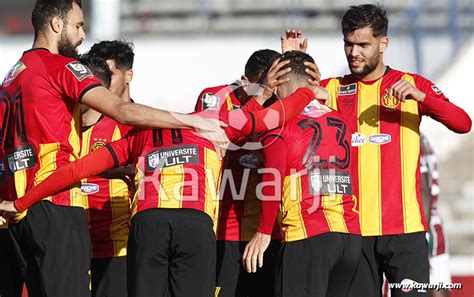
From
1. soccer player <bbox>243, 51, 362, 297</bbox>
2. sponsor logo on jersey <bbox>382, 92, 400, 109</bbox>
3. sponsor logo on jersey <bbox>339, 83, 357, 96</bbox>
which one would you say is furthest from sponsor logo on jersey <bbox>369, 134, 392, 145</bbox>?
soccer player <bbox>243, 51, 362, 297</bbox>

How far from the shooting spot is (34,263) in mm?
5496

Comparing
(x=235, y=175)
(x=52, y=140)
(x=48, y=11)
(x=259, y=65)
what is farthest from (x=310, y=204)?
(x=48, y=11)

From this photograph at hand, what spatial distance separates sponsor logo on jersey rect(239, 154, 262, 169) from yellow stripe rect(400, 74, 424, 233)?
107cm

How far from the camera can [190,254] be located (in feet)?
17.7

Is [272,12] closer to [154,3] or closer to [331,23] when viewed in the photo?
[331,23]

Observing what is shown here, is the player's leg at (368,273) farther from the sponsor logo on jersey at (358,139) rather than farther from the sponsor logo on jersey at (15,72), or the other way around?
the sponsor logo on jersey at (15,72)

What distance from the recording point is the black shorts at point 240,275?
22.0 ft

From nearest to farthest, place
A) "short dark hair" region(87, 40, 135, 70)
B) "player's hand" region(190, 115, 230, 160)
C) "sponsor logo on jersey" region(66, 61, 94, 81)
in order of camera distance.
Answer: "sponsor logo on jersey" region(66, 61, 94, 81) < "player's hand" region(190, 115, 230, 160) < "short dark hair" region(87, 40, 135, 70)

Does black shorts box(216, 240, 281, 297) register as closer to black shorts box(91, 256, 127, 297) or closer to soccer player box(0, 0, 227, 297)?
black shorts box(91, 256, 127, 297)

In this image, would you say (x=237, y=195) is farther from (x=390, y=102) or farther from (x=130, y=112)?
(x=130, y=112)

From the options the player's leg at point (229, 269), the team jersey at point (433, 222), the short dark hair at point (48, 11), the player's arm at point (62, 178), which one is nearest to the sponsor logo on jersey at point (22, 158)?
the player's arm at point (62, 178)

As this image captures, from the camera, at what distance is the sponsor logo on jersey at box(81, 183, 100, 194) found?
6.98m

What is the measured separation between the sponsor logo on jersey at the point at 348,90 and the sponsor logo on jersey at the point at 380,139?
41 cm

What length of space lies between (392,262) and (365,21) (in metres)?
1.81
